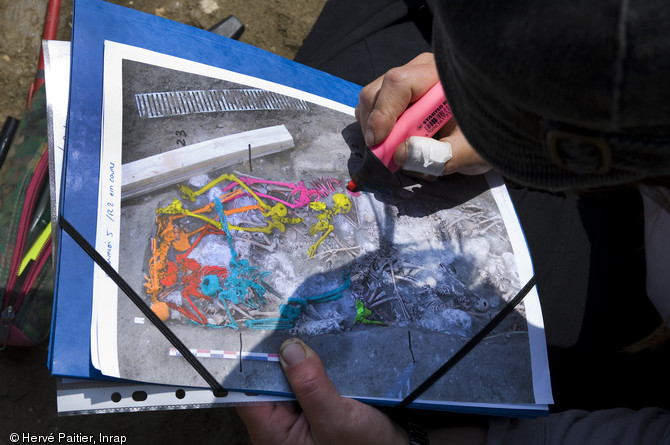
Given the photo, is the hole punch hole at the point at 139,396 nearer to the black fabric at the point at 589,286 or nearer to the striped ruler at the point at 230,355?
the striped ruler at the point at 230,355

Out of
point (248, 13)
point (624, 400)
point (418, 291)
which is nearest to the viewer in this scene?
point (418, 291)

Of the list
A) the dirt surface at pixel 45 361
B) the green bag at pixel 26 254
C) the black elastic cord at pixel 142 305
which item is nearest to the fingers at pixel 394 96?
the black elastic cord at pixel 142 305

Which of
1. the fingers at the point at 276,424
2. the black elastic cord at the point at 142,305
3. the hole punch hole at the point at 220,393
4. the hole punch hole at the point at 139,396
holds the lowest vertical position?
the fingers at the point at 276,424

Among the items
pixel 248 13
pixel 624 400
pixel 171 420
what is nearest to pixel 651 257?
pixel 624 400

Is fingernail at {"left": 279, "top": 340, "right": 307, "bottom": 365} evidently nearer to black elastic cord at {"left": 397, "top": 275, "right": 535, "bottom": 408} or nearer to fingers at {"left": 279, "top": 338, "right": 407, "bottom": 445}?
fingers at {"left": 279, "top": 338, "right": 407, "bottom": 445}

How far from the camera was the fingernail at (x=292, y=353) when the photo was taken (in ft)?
1.98

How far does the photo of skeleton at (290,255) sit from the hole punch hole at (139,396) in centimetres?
3

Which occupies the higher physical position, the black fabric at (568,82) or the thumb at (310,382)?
the black fabric at (568,82)

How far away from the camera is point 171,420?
1.10 m

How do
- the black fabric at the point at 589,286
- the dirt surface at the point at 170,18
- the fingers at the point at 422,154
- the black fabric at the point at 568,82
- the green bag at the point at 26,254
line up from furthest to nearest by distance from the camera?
the dirt surface at the point at 170,18, the green bag at the point at 26,254, the black fabric at the point at 589,286, the fingers at the point at 422,154, the black fabric at the point at 568,82

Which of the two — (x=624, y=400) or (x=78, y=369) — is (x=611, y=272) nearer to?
(x=624, y=400)

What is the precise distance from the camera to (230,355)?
61 centimetres

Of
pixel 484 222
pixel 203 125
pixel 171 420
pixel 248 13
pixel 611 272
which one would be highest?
pixel 248 13

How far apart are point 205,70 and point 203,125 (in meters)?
0.10
